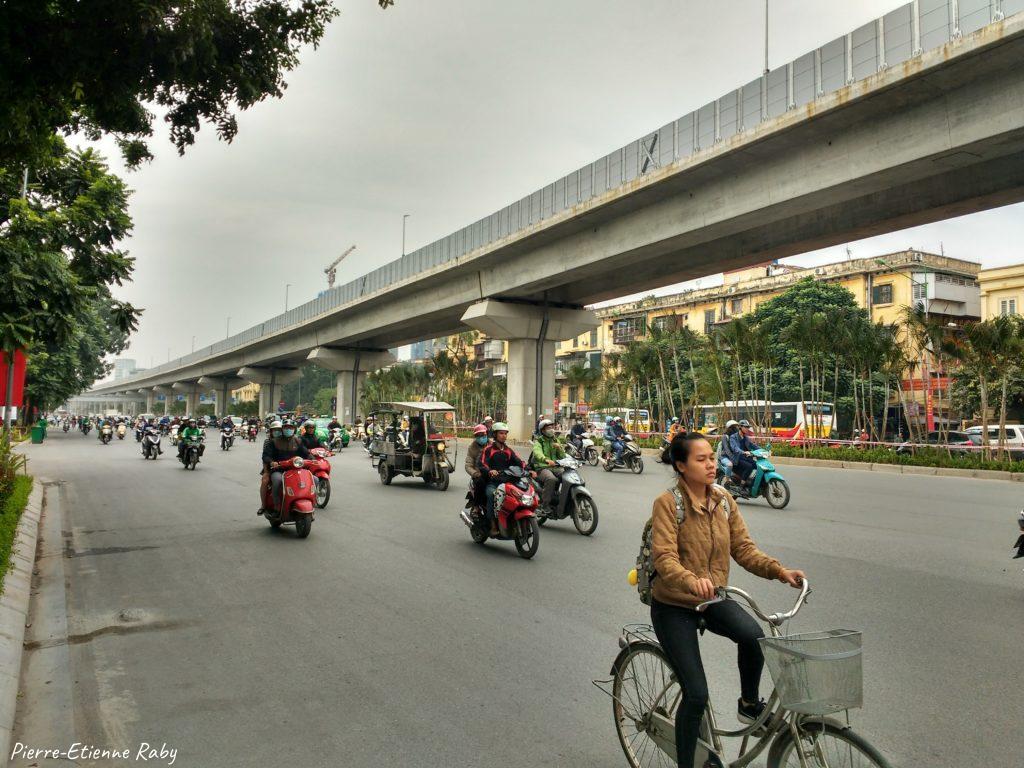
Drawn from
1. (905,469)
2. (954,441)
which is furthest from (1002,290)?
(905,469)

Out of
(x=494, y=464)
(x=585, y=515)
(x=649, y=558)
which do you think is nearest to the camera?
(x=649, y=558)

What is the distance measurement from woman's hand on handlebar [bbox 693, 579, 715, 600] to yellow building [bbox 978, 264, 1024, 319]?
46.6 meters

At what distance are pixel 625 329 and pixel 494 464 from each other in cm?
5352

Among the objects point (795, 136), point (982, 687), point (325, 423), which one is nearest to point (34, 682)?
point (982, 687)

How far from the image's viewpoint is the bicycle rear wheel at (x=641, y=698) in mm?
2947

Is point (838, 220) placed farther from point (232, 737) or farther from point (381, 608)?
point (232, 737)

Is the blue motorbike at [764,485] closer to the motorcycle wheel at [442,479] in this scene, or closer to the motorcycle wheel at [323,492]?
the motorcycle wheel at [442,479]

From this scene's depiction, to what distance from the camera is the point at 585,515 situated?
9.45 m

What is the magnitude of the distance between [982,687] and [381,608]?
4103 millimetres

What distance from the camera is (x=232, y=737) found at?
3.49 meters

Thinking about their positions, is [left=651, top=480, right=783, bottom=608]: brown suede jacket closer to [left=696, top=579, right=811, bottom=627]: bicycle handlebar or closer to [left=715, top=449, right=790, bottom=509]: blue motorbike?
[left=696, top=579, right=811, bottom=627]: bicycle handlebar

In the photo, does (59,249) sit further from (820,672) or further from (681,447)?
(820,672)

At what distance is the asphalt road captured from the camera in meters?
3.49

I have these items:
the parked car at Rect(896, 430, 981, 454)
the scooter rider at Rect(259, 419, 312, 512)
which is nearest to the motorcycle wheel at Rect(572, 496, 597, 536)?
the scooter rider at Rect(259, 419, 312, 512)
